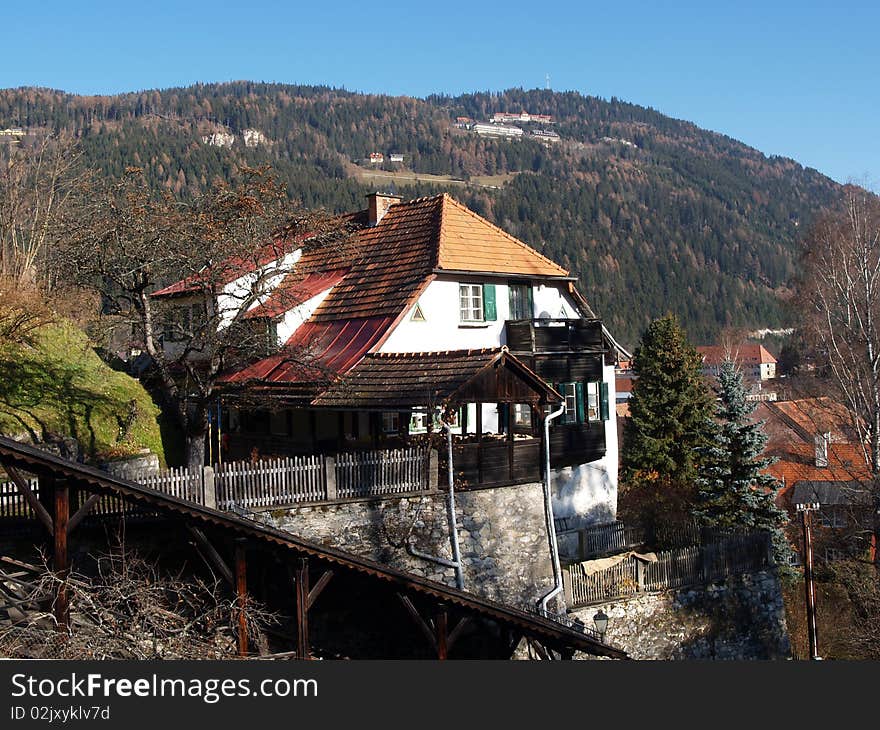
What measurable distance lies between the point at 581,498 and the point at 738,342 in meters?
69.4

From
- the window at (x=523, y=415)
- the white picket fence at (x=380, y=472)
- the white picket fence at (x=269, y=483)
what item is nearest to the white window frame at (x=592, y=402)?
the window at (x=523, y=415)

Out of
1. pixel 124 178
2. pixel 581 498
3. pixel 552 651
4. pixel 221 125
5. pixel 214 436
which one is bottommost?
pixel 552 651

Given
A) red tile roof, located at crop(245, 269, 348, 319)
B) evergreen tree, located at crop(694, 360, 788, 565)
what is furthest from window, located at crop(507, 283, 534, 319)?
evergreen tree, located at crop(694, 360, 788, 565)

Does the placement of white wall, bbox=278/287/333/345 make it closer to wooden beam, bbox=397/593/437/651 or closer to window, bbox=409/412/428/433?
window, bbox=409/412/428/433

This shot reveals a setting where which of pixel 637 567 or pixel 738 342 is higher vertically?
pixel 738 342

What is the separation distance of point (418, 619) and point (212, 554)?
3.71 metres

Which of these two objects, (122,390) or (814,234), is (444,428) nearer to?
(122,390)

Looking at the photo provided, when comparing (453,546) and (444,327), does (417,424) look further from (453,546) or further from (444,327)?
(453,546)

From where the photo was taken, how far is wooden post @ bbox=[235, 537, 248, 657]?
13.2m

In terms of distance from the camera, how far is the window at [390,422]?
22125 millimetres

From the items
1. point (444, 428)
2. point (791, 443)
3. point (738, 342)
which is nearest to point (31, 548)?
point (444, 428)

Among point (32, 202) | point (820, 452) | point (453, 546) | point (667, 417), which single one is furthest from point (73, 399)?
point (820, 452)

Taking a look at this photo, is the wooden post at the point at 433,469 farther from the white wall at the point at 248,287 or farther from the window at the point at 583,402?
the window at the point at 583,402

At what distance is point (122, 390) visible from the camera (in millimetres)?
22953
